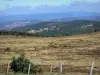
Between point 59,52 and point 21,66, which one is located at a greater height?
point 21,66

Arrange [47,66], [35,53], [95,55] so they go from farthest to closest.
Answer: [35,53] → [95,55] → [47,66]

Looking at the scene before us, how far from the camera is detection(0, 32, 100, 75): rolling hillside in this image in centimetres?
4431

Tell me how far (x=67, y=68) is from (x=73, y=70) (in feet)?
5.09

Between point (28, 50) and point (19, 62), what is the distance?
24792 mm

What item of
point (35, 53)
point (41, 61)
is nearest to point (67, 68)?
point (41, 61)

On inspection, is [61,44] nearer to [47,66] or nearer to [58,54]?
[58,54]

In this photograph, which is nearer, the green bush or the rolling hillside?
the green bush

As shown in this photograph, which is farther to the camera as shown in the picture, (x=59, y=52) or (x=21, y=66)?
(x=59, y=52)

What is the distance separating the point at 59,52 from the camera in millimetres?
55031

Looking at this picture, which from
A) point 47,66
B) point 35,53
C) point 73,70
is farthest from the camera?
point 35,53

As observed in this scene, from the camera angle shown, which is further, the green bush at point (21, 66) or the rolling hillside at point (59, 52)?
the rolling hillside at point (59, 52)

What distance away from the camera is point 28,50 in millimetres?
57812

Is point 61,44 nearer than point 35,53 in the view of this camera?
No

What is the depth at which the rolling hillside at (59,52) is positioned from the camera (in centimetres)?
4431
